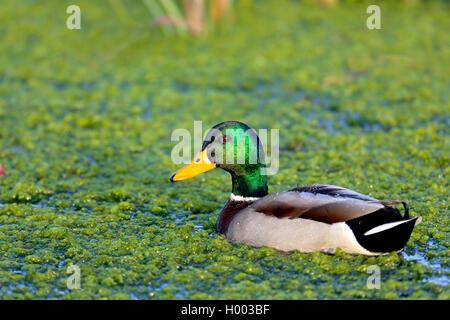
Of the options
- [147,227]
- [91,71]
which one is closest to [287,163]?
[147,227]

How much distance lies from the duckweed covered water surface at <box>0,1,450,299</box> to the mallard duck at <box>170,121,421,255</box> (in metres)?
0.11

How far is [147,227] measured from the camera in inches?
209

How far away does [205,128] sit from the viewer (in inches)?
292

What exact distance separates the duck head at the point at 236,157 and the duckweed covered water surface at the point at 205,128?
1.46 feet

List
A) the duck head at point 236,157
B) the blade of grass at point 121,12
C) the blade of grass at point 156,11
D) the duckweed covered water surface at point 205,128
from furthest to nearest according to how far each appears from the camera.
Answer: the blade of grass at point 121,12
the blade of grass at point 156,11
the duck head at point 236,157
the duckweed covered water surface at point 205,128

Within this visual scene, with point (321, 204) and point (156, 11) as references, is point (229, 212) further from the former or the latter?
point (156, 11)

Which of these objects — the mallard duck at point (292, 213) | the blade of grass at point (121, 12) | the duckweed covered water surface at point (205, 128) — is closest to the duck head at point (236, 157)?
the mallard duck at point (292, 213)

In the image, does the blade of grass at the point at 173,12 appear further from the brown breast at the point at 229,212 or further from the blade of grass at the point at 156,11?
the brown breast at the point at 229,212

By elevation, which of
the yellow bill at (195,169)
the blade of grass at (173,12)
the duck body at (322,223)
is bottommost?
the duck body at (322,223)

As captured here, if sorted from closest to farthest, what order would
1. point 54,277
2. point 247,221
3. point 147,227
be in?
1. point 54,277
2. point 247,221
3. point 147,227

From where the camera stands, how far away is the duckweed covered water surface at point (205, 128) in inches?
180

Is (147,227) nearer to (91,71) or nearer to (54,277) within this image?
(54,277)

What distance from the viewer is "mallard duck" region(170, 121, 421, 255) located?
4469 mm

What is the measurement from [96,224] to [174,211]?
0.66 meters
